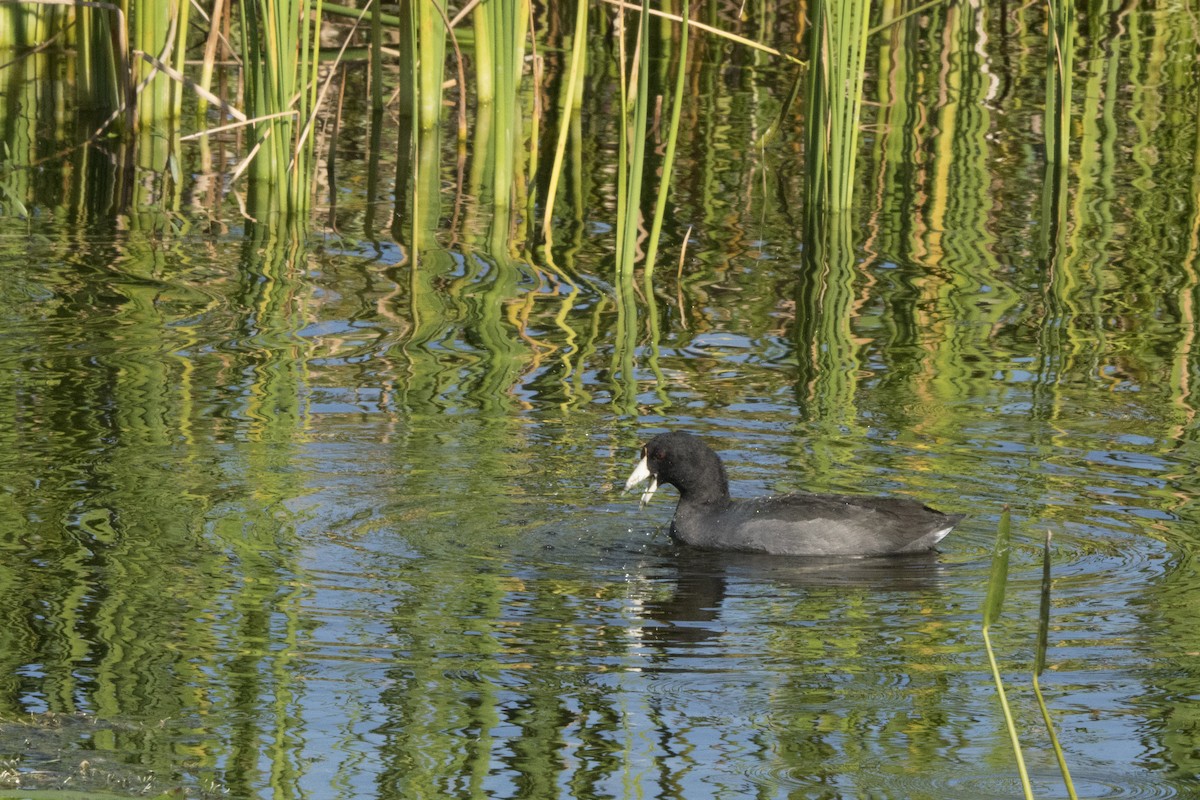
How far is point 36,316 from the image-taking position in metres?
9.85

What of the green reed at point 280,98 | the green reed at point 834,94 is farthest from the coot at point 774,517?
the green reed at point 280,98

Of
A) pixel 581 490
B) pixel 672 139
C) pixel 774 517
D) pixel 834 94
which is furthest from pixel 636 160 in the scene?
pixel 774 517

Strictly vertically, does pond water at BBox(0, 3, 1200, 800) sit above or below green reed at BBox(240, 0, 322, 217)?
below

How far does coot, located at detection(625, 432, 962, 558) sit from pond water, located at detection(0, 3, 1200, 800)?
108mm

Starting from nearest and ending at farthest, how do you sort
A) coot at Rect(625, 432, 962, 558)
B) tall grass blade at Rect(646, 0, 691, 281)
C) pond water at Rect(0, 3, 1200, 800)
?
pond water at Rect(0, 3, 1200, 800) < coot at Rect(625, 432, 962, 558) < tall grass blade at Rect(646, 0, 691, 281)

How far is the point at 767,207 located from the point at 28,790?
8.61 m

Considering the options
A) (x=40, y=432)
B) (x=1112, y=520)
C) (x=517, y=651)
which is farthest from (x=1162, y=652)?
(x=40, y=432)

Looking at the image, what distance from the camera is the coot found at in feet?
23.0

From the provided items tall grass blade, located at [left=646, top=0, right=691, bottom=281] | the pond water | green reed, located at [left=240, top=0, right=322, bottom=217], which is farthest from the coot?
green reed, located at [left=240, top=0, right=322, bottom=217]

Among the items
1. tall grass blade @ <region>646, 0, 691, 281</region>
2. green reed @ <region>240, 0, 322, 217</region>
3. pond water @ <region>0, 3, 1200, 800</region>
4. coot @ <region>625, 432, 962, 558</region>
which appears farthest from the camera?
green reed @ <region>240, 0, 322, 217</region>

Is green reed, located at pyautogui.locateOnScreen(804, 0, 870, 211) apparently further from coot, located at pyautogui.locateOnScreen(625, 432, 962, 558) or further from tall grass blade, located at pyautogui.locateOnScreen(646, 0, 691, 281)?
coot, located at pyautogui.locateOnScreen(625, 432, 962, 558)

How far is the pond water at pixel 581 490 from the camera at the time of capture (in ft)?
16.8

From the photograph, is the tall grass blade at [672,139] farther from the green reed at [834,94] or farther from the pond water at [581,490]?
the green reed at [834,94]

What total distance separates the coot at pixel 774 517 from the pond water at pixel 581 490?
108mm
